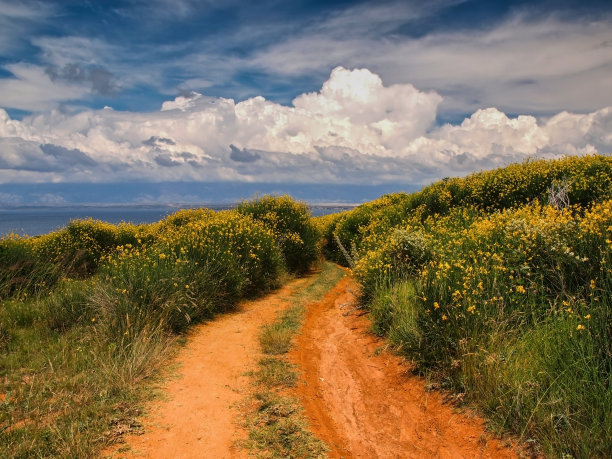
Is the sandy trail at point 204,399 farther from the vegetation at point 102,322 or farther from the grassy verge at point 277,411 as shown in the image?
the vegetation at point 102,322

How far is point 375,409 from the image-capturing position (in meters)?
5.69

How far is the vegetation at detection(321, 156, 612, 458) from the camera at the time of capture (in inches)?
165

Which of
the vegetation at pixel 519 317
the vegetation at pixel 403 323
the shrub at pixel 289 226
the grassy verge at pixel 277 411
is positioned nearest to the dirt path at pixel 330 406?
the grassy verge at pixel 277 411

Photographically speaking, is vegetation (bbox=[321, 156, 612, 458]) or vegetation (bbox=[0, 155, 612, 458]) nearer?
vegetation (bbox=[321, 156, 612, 458])

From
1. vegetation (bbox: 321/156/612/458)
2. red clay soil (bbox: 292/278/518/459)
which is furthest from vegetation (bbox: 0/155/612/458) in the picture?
red clay soil (bbox: 292/278/518/459)

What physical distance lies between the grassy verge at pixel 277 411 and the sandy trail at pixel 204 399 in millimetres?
214

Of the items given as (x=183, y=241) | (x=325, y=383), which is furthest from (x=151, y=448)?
(x=183, y=241)

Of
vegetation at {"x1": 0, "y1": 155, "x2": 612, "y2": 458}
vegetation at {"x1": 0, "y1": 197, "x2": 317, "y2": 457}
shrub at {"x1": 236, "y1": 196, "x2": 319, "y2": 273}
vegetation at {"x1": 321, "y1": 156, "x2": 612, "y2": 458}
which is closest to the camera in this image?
vegetation at {"x1": 321, "y1": 156, "x2": 612, "y2": 458}

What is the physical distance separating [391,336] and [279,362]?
2.17 m

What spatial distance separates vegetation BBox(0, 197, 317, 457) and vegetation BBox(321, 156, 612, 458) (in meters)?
4.31

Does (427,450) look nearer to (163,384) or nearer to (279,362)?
(279,362)

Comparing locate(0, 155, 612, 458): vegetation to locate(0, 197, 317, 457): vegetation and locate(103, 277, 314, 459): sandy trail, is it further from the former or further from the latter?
locate(103, 277, 314, 459): sandy trail

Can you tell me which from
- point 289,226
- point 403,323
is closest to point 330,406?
point 403,323

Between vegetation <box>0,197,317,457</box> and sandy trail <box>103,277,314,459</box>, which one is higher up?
vegetation <box>0,197,317,457</box>
